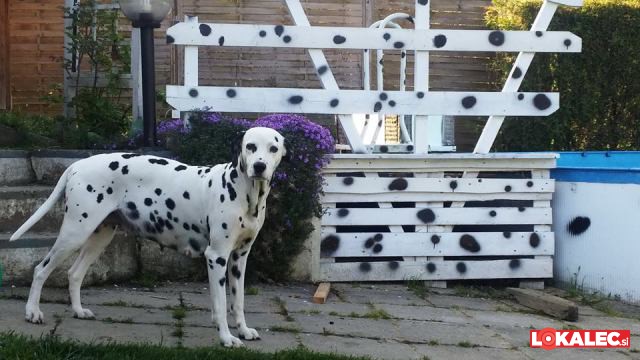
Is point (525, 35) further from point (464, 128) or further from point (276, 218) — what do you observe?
A: point (464, 128)

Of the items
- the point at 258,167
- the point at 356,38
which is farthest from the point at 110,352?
the point at 356,38

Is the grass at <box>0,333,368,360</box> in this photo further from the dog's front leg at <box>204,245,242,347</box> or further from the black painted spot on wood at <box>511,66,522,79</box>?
the black painted spot on wood at <box>511,66,522,79</box>

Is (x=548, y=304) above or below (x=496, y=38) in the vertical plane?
below

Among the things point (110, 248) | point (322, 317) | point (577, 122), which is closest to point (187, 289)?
point (110, 248)

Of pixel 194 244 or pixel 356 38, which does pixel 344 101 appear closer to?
pixel 356 38

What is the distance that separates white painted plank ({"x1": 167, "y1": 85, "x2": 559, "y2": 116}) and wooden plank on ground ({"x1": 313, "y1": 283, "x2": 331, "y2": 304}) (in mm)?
1570

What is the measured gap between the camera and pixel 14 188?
6242 millimetres

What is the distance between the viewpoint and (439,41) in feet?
23.2

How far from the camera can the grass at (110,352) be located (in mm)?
3885

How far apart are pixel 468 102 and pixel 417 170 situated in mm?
785

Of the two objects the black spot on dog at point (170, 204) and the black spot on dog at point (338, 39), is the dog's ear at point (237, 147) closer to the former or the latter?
the black spot on dog at point (170, 204)

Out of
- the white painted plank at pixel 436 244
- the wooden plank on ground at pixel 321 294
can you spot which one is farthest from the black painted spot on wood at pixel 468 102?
the wooden plank on ground at pixel 321 294

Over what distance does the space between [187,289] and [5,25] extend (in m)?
7.17

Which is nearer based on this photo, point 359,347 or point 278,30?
point 359,347
